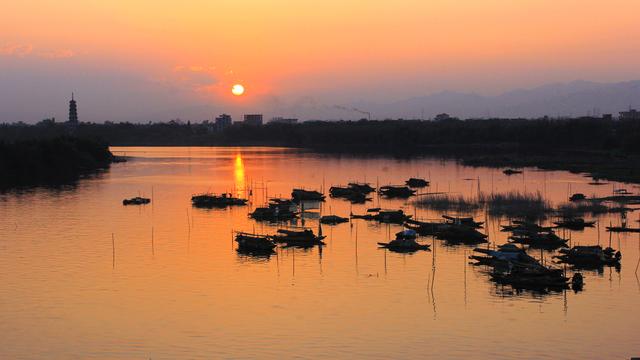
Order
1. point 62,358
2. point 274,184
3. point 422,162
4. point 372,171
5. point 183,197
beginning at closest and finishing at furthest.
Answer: point 62,358
point 183,197
point 274,184
point 372,171
point 422,162

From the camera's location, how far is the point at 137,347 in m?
31.6

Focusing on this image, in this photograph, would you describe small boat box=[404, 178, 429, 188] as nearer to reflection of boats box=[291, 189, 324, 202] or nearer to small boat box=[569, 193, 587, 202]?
reflection of boats box=[291, 189, 324, 202]

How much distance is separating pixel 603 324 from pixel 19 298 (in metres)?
27.0

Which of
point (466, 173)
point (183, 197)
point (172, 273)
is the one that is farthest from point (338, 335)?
point (466, 173)

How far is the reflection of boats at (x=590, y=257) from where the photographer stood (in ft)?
148

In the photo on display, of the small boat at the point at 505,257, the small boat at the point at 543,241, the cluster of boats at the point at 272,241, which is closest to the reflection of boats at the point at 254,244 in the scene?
the cluster of boats at the point at 272,241

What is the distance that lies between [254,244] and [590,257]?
2008cm

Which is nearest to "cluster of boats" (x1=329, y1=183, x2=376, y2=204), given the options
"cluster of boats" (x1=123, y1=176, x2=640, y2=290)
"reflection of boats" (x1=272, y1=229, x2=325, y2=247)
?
"cluster of boats" (x1=123, y1=176, x2=640, y2=290)

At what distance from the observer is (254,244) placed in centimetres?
5100

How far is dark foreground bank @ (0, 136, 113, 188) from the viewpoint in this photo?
4316 inches

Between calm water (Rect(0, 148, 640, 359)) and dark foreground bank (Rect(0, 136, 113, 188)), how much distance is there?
47.7 metres

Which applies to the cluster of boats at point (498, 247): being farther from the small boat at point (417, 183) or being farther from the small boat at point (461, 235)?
the small boat at point (417, 183)

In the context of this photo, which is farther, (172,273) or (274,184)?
(274,184)

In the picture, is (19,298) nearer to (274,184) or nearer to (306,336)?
(306,336)
